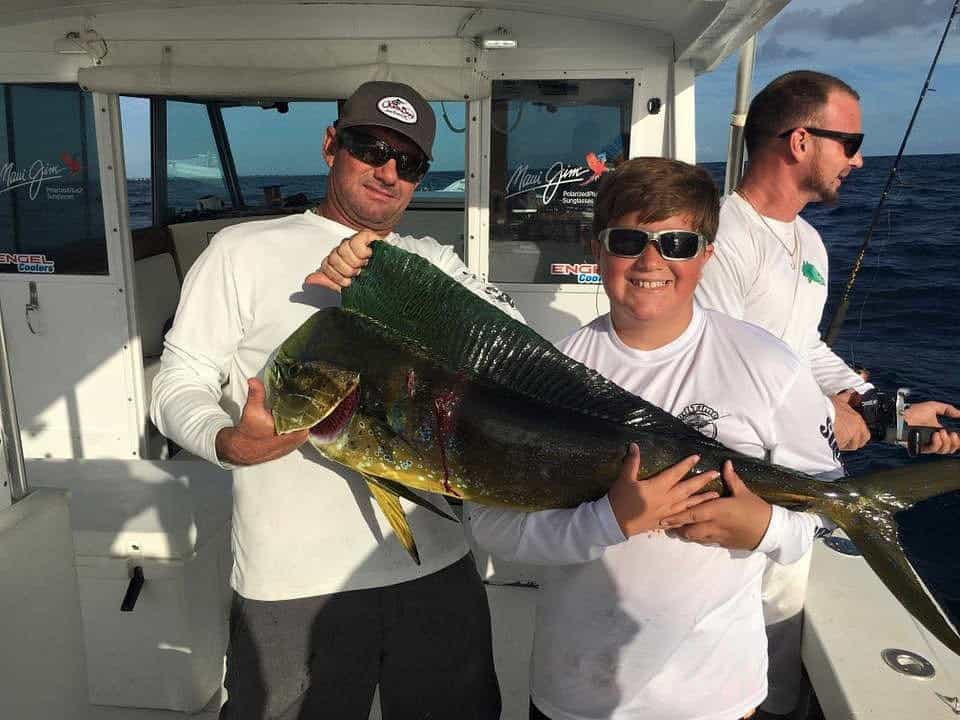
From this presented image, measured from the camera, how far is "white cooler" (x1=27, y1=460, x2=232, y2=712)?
2.88m

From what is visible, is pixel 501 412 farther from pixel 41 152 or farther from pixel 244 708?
pixel 41 152

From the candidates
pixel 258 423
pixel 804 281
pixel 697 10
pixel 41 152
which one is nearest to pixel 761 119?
pixel 804 281

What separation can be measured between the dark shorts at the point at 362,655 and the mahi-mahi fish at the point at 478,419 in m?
0.37

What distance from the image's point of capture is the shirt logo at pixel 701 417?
163 centimetres

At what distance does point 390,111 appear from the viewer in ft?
6.45

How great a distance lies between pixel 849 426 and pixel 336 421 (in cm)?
174

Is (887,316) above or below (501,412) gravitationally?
below

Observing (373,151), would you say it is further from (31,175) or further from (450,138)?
(450,138)

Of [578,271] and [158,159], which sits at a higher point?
[158,159]

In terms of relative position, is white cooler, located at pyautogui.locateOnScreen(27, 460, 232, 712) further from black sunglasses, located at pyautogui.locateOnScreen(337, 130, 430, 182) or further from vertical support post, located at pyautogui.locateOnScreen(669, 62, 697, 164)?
vertical support post, located at pyautogui.locateOnScreen(669, 62, 697, 164)

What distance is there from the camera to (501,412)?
64.1 inches

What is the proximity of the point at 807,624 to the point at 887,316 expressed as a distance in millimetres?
12262

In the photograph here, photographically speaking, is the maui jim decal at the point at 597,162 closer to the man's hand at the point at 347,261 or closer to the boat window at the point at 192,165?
the man's hand at the point at 347,261

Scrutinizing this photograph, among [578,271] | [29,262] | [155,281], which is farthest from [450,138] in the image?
[29,262]
